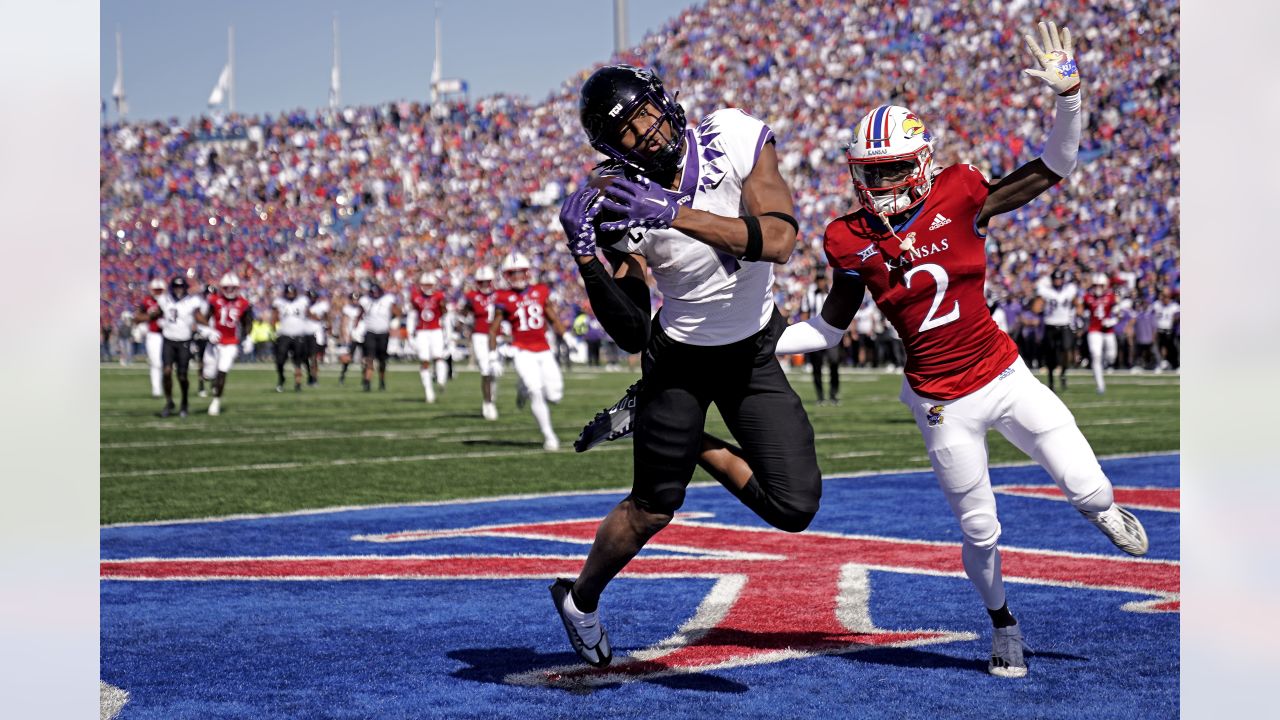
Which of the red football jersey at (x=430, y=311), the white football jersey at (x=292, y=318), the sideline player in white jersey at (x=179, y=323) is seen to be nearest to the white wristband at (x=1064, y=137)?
the sideline player in white jersey at (x=179, y=323)

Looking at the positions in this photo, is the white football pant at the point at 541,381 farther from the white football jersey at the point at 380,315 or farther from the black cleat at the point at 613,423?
the white football jersey at the point at 380,315

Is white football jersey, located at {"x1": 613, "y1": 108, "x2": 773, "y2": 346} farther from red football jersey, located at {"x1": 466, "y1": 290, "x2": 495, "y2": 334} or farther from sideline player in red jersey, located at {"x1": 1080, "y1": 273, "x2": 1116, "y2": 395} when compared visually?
sideline player in red jersey, located at {"x1": 1080, "y1": 273, "x2": 1116, "y2": 395}

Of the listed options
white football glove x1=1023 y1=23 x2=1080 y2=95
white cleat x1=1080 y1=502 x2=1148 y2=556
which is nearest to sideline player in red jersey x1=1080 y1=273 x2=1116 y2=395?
white cleat x1=1080 y1=502 x2=1148 y2=556

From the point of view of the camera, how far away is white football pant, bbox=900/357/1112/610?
4.67 meters

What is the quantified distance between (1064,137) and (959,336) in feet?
2.41

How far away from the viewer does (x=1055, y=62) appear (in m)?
4.47

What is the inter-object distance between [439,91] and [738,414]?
54701 millimetres

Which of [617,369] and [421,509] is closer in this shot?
[421,509]

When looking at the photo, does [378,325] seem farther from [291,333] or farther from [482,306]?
[482,306]

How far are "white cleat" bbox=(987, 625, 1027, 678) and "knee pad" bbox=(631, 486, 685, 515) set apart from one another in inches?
46.1
